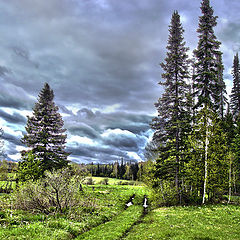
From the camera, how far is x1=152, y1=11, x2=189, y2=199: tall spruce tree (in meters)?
25.2

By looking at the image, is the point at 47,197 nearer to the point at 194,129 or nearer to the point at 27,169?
the point at 27,169

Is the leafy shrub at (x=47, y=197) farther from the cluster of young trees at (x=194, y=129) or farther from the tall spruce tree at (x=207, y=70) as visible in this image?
the tall spruce tree at (x=207, y=70)

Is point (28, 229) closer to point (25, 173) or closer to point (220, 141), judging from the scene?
point (25, 173)

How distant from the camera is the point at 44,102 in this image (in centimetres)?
3456

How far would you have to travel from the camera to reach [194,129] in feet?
82.7

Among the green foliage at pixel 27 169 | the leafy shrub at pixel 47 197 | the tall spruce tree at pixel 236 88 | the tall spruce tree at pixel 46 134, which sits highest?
the tall spruce tree at pixel 236 88

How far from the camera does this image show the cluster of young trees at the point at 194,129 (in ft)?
76.5

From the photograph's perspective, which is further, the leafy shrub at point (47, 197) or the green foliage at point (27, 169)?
the green foliage at point (27, 169)

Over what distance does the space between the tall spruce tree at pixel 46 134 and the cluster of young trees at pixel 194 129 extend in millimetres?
17236

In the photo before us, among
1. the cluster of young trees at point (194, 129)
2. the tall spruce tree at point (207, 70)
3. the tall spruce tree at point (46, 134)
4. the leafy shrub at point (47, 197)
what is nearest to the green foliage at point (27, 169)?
Result: the tall spruce tree at point (46, 134)

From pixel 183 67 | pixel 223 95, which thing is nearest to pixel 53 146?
pixel 183 67

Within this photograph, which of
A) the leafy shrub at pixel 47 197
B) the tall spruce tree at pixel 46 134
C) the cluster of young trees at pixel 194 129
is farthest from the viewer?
the tall spruce tree at pixel 46 134

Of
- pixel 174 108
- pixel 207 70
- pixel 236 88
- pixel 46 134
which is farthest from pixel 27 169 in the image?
pixel 236 88

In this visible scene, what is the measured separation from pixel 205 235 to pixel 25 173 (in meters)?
23.1
